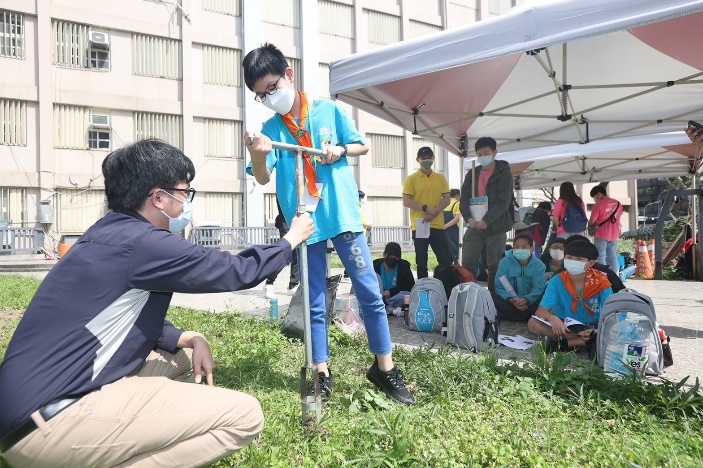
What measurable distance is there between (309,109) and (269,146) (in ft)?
2.23

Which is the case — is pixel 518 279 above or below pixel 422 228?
below

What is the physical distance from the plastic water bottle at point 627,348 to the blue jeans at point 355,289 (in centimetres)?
151

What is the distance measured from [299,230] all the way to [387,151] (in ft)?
73.0

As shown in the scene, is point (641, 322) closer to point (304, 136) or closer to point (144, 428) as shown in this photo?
point (304, 136)

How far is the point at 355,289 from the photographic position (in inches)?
111

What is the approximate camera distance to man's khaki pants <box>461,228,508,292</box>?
5.59 m

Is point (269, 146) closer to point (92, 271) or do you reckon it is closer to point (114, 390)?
point (92, 271)

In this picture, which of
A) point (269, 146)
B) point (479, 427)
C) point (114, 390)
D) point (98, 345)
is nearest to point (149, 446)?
point (114, 390)

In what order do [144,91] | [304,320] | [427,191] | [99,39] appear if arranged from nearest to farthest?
[304,320]
[427,191]
[99,39]
[144,91]

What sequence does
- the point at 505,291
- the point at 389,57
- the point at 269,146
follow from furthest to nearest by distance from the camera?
the point at 505,291 < the point at 389,57 < the point at 269,146

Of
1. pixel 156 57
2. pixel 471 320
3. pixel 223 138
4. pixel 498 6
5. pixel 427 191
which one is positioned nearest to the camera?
pixel 471 320

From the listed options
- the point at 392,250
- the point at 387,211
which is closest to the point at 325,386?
the point at 392,250

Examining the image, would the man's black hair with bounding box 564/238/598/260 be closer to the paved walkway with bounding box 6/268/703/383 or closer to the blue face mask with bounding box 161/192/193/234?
the paved walkway with bounding box 6/268/703/383

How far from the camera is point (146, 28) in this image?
19.4 meters
